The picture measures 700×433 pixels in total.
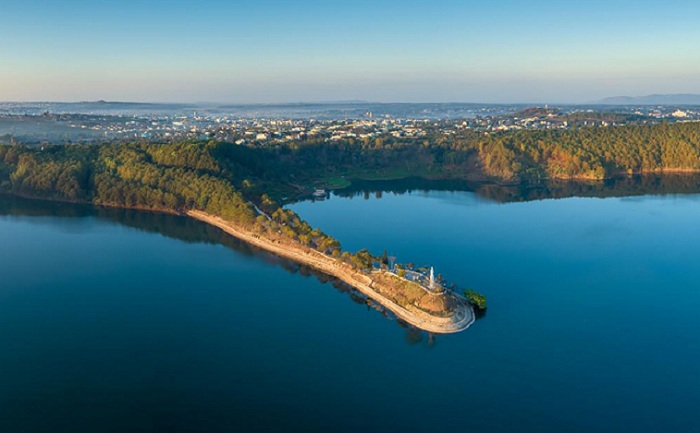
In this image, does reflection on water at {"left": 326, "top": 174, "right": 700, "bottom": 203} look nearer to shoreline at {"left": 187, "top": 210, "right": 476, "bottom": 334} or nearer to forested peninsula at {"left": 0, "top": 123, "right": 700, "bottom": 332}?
forested peninsula at {"left": 0, "top": 123, "right": 700, "bottom": 332}

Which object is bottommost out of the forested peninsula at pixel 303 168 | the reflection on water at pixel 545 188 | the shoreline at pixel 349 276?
the shoreline at pixel 349 276

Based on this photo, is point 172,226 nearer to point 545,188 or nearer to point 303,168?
point 303,168

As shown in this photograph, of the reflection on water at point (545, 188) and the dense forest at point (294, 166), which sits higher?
the dense forest at point (294, 166)

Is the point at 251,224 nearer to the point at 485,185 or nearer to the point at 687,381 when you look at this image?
the point at 687,381

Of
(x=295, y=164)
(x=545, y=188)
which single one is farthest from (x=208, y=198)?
(x=545, y=188)

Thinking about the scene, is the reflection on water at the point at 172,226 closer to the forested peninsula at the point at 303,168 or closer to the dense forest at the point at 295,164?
the forested peninsula at the point at 303,168

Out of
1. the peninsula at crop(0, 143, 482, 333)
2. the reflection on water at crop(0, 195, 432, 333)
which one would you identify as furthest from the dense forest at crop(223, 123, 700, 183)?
the reflection on water at crop(0, 195, 432, 333)

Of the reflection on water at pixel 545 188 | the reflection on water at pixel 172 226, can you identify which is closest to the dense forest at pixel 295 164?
the reflection on water at pixel 172 226
